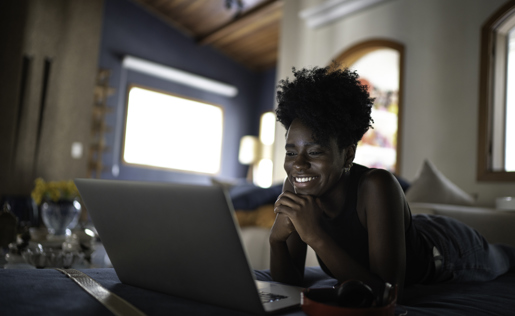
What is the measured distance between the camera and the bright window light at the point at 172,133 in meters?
6.75

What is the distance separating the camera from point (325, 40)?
458cm

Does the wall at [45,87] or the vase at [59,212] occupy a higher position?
the wall at [45,87]

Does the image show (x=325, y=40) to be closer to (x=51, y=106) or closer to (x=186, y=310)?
(x=51, y=106)

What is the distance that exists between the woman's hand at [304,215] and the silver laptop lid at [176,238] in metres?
0.33

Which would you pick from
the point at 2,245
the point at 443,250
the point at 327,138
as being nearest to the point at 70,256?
the point at 2,245

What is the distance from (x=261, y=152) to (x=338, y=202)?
6.23m

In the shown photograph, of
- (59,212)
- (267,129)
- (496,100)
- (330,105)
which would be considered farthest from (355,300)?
(267,129)

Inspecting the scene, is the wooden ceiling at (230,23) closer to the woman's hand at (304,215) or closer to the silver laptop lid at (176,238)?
the woman's hand at (304,215)

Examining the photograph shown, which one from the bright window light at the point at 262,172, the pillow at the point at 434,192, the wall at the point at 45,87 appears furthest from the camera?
the bright window light at the point at 262,172

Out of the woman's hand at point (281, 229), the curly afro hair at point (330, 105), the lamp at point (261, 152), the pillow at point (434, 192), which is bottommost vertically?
the woman's hand at point (281, 229)

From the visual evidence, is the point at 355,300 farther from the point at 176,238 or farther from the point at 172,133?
the point at 172,133

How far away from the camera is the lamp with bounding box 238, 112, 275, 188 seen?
7293mm

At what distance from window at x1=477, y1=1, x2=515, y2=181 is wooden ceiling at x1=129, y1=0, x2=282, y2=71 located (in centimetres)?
356

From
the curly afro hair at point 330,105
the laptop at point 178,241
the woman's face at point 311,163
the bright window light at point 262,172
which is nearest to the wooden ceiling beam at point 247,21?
the bright window light at point 262,172
